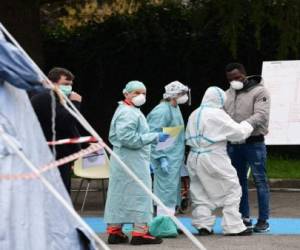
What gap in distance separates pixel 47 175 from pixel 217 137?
4409 mm

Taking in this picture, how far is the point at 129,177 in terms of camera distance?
34.7ft

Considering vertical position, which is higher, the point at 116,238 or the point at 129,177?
the point at 129,177

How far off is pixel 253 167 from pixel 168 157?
35.3 inches

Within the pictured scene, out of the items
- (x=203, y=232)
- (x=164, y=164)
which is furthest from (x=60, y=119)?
(x=203, y=232)

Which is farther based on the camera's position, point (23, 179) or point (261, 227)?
point (261, 227)

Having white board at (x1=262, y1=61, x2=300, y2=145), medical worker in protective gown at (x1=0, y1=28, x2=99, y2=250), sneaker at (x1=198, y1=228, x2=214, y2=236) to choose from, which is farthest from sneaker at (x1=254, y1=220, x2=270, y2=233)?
medical worker in protective gown at (x1=0, y1=28, x2=99, y2=250)

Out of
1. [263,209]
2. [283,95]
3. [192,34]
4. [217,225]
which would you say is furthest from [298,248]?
[192,34]

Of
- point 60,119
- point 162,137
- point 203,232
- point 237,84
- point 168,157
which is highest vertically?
point 237,84

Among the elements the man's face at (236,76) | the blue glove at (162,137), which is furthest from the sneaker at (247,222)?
the man's face at (236,76)

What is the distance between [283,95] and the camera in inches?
538

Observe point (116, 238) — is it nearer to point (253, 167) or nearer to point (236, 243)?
point (236, 243)

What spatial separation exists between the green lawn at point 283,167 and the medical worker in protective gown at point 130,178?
19.2 feet

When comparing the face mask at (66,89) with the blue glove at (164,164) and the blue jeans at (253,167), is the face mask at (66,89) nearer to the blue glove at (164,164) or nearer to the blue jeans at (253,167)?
the blue glove at (164,164)

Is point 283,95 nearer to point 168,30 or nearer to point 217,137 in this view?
point 217,137
